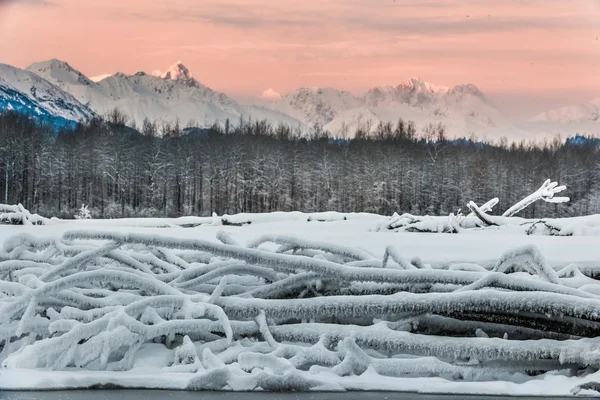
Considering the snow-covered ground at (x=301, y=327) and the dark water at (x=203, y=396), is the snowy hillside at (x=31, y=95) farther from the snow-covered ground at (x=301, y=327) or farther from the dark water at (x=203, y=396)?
the dark water at (x=203, y=396)

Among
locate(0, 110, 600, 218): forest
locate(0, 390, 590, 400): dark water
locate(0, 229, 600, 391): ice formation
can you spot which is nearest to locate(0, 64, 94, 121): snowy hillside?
locate(0, 110, 600, 218): forest

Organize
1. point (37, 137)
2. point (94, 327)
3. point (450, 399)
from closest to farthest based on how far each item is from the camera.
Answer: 1. point (450, 399)
2. point (94, 327)
3. point (37, 137)

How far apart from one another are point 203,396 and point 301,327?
1.91 ft

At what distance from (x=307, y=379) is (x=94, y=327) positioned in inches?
35.8

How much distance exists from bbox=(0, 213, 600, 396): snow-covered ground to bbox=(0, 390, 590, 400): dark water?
1.5 inches

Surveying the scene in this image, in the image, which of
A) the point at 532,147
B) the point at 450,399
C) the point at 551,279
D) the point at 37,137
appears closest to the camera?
the point at 450,399

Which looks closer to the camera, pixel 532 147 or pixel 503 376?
pixel 503 376

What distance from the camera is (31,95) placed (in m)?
180

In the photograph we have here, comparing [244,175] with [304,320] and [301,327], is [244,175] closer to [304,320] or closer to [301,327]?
[304,320]

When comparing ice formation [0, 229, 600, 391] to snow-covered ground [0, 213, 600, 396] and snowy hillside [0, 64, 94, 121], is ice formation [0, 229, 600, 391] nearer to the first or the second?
snow-covered ground [0, 213, 600, 396]

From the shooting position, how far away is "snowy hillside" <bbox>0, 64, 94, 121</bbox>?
161 meters

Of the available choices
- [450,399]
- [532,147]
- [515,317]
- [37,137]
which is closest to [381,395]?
[450,399]

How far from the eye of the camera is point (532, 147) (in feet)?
295

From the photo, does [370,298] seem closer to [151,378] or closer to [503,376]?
[503,376]
